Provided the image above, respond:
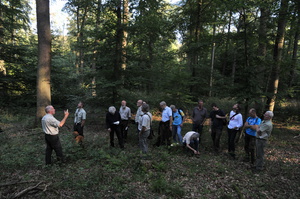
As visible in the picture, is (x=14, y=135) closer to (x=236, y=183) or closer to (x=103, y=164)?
(x=103, y=164)

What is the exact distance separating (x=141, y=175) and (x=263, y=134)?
403 cm

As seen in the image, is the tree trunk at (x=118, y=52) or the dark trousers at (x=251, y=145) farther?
the tree trunk at (x=118, y=52)

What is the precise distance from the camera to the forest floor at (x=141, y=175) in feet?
13.7

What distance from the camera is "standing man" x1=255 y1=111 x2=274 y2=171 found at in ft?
17.4

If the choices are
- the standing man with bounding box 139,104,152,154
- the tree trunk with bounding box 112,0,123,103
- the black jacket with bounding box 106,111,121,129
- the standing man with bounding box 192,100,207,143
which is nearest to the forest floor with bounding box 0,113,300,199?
the standing man with bounding box 139,104,152,154

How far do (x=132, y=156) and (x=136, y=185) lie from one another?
5.25ft

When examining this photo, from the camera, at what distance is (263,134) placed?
543 centimetres

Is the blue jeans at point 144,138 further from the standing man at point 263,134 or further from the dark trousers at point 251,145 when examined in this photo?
the dark trousers at point 251,145

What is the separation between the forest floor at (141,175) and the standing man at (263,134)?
0.37 meters

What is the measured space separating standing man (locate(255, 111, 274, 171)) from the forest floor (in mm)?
369

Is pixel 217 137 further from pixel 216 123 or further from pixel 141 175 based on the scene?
pixel 141 175

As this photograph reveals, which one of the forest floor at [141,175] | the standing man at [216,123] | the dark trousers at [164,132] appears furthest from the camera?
the dark trousers at [164,132]

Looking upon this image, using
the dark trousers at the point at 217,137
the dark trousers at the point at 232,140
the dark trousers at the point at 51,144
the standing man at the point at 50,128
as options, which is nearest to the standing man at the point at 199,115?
the dark trousers at the point at 217,137

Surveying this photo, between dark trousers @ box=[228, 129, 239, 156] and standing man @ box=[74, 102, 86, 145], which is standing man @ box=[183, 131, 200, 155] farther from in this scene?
standing man @ box=[74, 102, 86, 145]
